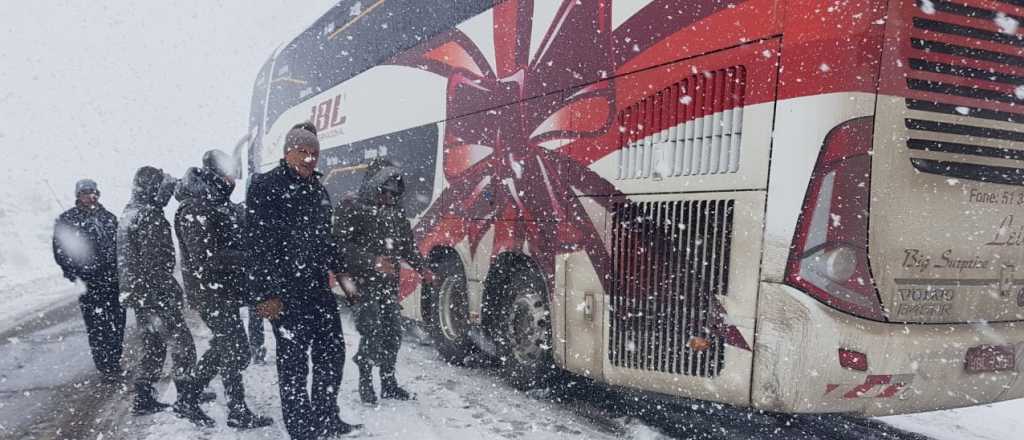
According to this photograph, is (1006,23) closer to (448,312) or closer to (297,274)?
(297,274)

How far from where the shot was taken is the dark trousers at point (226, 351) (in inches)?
154

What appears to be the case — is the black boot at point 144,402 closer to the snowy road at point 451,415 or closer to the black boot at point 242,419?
the snowy road at point 451,415

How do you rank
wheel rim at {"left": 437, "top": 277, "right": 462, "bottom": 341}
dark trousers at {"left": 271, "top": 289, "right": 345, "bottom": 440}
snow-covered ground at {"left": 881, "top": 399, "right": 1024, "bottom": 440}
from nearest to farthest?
1. dark trousers at {"left": 271, "top": 289, "right": 345, "bottom": 440}
2. snow-covered ground at {"left": 881, "top": 399, "right": 1024, "bottom": 440}
3. wheel rim at {"left": 437, "top": 277, "right": 462, "bottom": 341}

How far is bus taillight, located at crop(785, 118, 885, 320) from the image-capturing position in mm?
2844

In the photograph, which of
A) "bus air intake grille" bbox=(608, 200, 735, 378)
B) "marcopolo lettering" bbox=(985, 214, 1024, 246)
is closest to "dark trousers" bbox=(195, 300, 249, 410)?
"bus air intake grille" bbox=(608, 200, 735, 378)

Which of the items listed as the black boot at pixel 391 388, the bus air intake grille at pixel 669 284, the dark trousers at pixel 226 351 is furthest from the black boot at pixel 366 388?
the bus air intake grille at pixel 669 284

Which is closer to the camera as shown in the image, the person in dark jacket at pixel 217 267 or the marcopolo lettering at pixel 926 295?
the marcopolo lettering at pixel 926 295

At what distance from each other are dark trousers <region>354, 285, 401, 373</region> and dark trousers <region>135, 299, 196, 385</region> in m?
1.10

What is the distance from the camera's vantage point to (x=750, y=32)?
3.10 m

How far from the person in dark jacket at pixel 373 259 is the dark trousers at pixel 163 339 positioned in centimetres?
A: 112

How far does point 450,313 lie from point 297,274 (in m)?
2.66

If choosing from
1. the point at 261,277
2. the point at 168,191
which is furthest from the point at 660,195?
the point at 168,191

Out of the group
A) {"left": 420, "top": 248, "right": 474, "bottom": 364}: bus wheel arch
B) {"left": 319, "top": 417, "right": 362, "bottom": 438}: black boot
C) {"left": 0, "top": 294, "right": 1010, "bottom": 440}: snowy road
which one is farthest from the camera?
{"left": 420, "top": 248, "right": 474, "bottom": 364}: bus wheel arch

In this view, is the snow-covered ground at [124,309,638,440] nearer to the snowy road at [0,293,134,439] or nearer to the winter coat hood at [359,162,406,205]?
the snowy road at [0,293,134,439]
